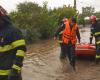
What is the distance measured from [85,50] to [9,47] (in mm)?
8962

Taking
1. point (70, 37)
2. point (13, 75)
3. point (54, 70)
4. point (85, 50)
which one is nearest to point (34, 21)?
point (85, 50)

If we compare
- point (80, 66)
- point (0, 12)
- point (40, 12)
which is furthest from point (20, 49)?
point (40, 12)

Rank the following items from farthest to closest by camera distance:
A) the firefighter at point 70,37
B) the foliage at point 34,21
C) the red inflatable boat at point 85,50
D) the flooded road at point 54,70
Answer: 1. the foliage at point 34,21
2. the red inflatable boat at point 85,50
3. the firefighter at point 70,37
4. the flooded road at point 54,70

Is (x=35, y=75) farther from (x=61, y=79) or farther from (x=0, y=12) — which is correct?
(x=0, y=12)

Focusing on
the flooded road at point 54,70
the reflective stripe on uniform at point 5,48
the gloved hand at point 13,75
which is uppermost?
the reflective stripe on uniform at point 5,48

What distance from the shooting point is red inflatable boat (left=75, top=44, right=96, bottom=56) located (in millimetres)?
14430

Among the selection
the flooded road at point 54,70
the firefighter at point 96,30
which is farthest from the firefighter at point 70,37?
the firefighter at point 96,30

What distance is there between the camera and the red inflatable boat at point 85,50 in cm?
1443

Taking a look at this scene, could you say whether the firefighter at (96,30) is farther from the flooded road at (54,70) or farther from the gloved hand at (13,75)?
the gloved hand at (13,75)

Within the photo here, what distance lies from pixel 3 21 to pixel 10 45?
0.43 metres

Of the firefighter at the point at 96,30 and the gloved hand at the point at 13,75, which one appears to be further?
the firefighter at the point at 96,30

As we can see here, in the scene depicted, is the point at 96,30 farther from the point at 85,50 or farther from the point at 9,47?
the point at 9,47

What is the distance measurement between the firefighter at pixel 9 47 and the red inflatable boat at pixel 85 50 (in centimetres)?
892

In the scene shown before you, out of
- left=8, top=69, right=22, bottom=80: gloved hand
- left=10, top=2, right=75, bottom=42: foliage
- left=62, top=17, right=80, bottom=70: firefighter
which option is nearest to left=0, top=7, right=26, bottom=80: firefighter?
left=8, top=69, right=22, bottom=80: gloved hand
